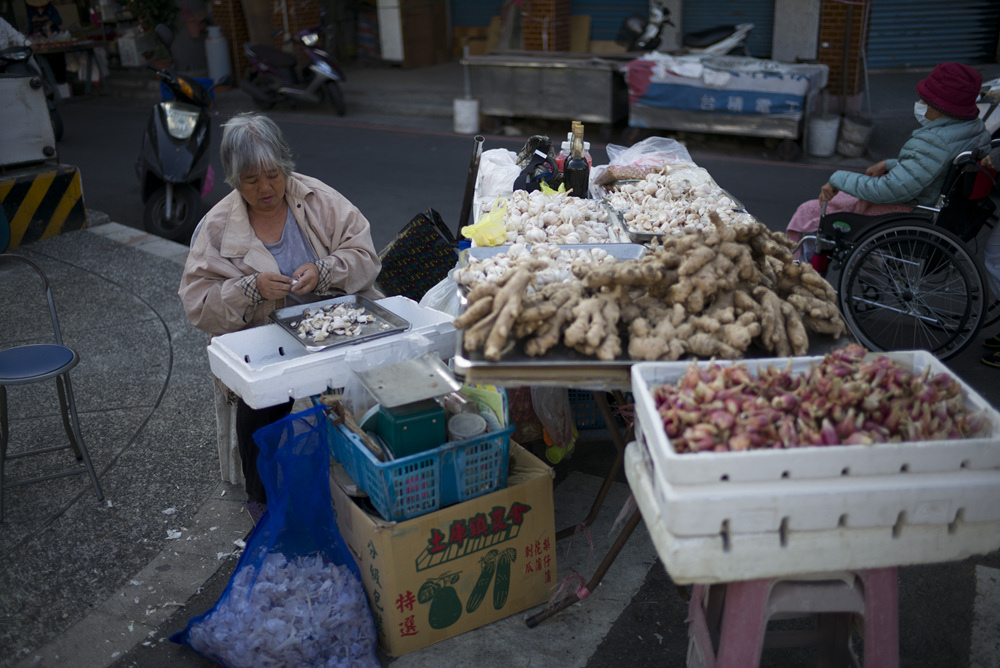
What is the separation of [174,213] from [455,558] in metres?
5.51

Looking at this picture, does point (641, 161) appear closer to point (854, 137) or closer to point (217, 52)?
point (854, 137)

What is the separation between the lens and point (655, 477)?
6.22ft

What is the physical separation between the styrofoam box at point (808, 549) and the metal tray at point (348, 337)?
133cm

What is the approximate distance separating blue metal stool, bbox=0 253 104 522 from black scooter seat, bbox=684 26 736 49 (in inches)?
343

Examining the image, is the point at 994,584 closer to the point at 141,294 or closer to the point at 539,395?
the point at 539,395

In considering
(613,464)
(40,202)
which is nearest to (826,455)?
(613,464)

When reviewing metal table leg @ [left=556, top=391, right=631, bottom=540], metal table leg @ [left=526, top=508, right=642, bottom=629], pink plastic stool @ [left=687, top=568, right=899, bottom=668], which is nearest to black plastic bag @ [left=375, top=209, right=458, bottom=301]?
metal table leg @ [left=556, top=391, right=631, bottom=540]

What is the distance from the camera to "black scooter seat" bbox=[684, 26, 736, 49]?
9.93 metres

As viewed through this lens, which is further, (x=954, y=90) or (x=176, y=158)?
(x=176, y=158)

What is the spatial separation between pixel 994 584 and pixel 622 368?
1.80 metres

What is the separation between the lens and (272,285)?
3061 millimetres

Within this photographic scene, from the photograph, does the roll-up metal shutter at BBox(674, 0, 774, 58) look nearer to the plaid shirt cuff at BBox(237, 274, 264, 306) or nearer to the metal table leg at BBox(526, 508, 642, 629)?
the plaid shirt cuff at BBox(237, 274, 264, 306)

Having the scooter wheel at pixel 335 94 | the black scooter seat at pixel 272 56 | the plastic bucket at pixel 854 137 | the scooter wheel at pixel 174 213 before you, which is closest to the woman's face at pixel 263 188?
the scooter wheel at pixel 174 213

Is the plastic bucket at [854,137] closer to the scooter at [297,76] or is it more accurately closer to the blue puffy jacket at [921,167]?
the blue puffy jacket at [921,167]
